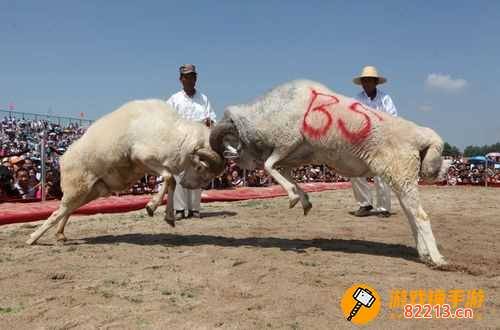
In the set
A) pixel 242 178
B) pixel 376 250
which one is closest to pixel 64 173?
pixel 376 250

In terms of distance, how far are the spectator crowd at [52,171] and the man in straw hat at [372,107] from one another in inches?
93.4

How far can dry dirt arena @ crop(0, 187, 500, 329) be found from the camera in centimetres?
312

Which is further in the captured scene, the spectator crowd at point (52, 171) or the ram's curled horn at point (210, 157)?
the spectator crowd at point (52, 171)

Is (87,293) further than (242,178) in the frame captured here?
No

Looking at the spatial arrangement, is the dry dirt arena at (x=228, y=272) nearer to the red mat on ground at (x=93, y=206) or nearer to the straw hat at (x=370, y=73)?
the red mat on ground at (x=93, y=206)

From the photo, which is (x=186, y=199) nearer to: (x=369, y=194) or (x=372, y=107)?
(x=369, y=194)

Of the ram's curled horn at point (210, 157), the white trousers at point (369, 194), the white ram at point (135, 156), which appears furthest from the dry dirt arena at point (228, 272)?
the ram's curled horn at point (210, 157)

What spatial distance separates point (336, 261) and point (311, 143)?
122 centimetres

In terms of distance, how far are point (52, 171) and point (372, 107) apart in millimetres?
6936

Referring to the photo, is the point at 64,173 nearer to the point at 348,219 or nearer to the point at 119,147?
the point at 119,147

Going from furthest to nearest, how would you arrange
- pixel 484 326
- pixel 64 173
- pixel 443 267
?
pixel 64 173 < pixel 443 267 < pixel 484 326

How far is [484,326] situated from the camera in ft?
9.91

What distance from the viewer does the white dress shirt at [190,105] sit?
780 cm

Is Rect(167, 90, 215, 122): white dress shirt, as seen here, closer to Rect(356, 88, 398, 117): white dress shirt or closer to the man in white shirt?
the man in white shirt
